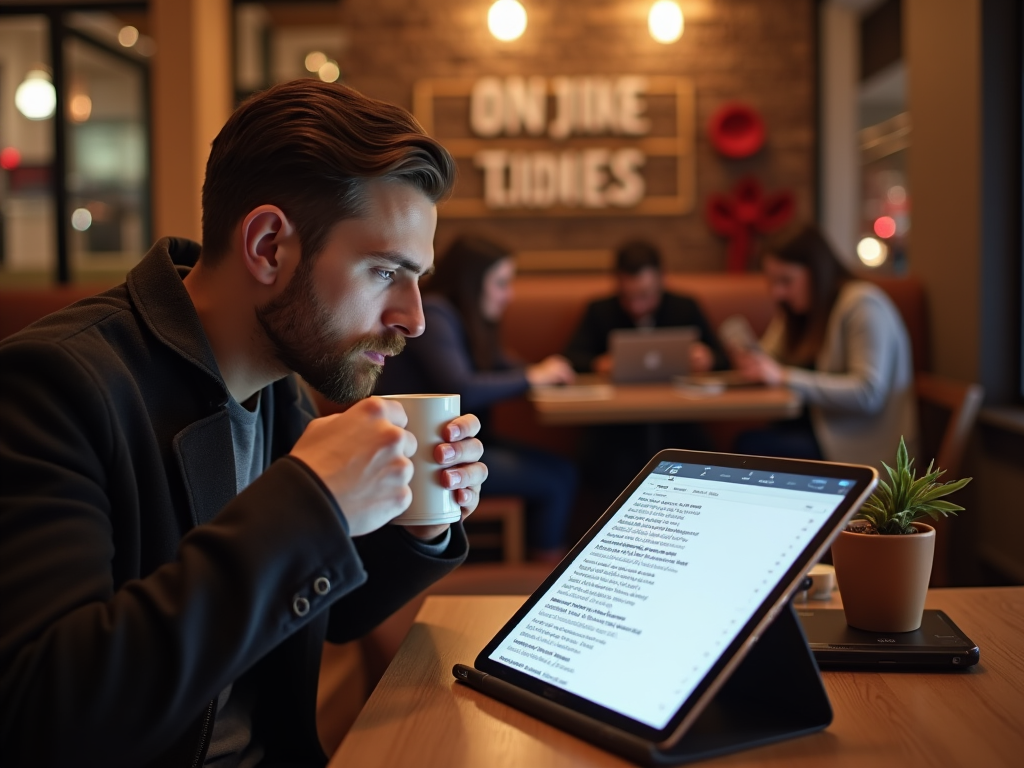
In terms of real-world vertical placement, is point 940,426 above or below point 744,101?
below

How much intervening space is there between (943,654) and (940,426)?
3.44 metres

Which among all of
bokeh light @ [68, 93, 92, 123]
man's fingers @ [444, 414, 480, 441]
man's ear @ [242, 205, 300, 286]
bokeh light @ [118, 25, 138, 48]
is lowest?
man's fingers @ [444, 414, 480, 441]

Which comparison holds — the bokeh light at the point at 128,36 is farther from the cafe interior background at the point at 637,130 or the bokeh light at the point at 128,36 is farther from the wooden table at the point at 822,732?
the wooden table at the point at 822,732

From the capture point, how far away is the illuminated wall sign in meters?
5.71

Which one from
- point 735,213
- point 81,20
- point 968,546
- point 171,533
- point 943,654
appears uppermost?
point 81,20

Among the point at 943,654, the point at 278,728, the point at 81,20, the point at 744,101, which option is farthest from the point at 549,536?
the point at 81,20

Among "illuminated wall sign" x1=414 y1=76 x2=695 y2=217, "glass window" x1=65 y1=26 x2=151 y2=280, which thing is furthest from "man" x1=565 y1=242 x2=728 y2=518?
"glass window" x1=65 y1=26 x2=151 y2=280

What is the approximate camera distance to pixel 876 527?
3.44 feet

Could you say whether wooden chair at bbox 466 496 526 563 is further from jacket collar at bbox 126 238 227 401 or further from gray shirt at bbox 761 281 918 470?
jacket collar at bbox 126 238 227 401

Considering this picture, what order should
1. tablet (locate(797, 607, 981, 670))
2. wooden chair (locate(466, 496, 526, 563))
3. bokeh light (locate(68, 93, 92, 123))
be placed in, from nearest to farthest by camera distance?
tablet (locate(797, 607, 981, 670)), wooden chair (locate(466, 496, 526, 563)), bokeh light (locate(68, 93, 92, 123))

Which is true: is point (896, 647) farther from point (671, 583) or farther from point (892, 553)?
point (671, 583)

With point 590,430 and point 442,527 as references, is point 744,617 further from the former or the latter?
point 590,430

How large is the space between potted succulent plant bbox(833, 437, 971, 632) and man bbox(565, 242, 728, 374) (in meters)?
3.45

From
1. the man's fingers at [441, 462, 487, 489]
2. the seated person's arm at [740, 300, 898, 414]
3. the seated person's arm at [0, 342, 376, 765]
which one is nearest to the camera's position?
the seated person's arm at [0, 342, 376, 765]
